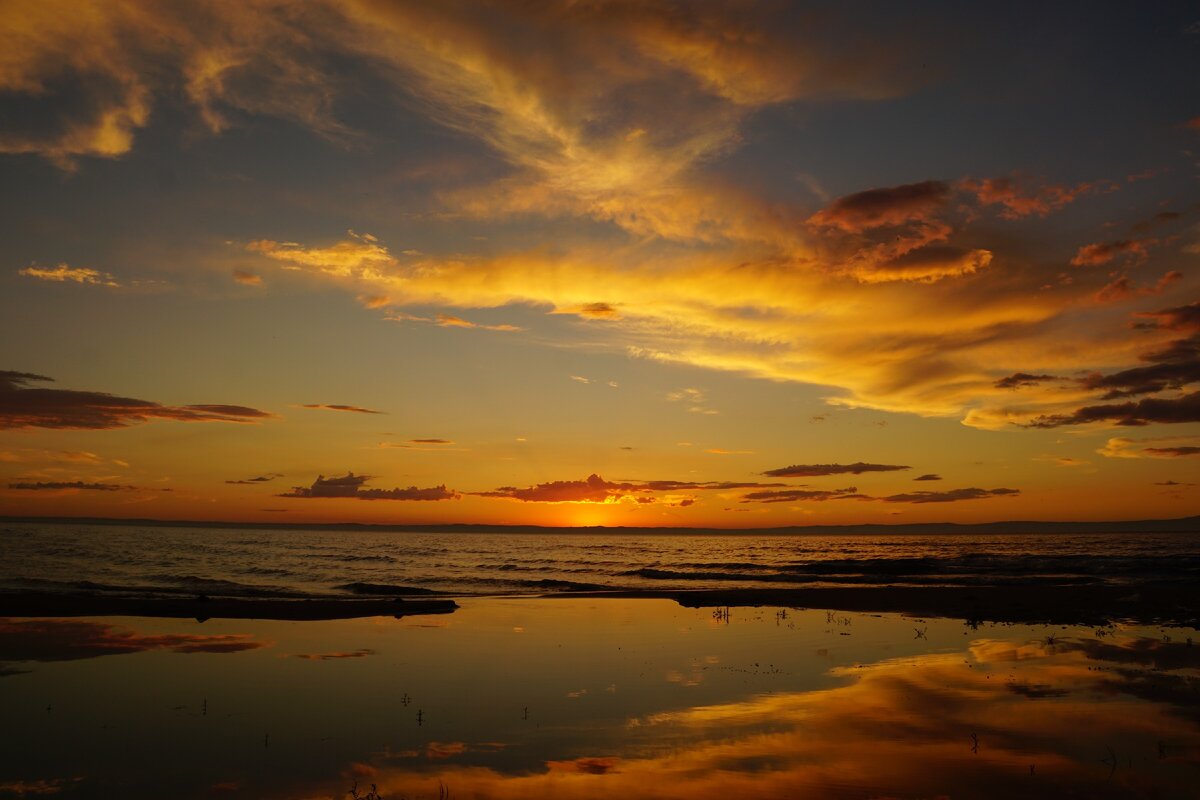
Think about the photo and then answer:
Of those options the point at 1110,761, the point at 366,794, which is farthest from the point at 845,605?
the point at 366,794

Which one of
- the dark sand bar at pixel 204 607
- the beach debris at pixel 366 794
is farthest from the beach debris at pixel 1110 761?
the dark sand bar at pixel 204 607

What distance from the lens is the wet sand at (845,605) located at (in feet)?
95.7

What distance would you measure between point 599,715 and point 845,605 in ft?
79.2

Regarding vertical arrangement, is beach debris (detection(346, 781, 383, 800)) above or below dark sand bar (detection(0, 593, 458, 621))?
above

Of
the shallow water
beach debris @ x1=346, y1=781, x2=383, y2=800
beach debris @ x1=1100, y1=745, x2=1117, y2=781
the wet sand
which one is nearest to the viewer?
beach debris @ x1=346, y1=781, x2=383, y2=800

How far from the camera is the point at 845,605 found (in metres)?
34.4

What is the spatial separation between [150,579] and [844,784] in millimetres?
54780

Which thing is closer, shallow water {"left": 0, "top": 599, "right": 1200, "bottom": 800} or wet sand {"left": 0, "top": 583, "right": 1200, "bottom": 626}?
shallow water {"left": 0, "top": 599, "right": 1200, "bottom": 800}

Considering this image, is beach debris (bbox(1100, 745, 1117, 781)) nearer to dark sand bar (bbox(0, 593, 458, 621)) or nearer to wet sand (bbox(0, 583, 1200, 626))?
wet sand (bbox(0, 583, 1200, 626))

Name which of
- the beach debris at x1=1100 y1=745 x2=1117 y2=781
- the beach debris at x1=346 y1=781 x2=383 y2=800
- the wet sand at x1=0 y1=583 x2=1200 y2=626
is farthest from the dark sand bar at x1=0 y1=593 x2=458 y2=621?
the beach debris at x1=1100 y1=745 x2=1117 y2=781

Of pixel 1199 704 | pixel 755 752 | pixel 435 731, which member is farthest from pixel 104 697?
pixel 1199 704

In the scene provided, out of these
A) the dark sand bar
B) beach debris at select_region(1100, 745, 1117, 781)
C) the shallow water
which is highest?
beach debris at select_region(1100, 745, 1117, 781)

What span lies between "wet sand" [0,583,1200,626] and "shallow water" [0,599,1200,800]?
547 centimetres

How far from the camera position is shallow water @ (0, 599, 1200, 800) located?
10.2 metres
